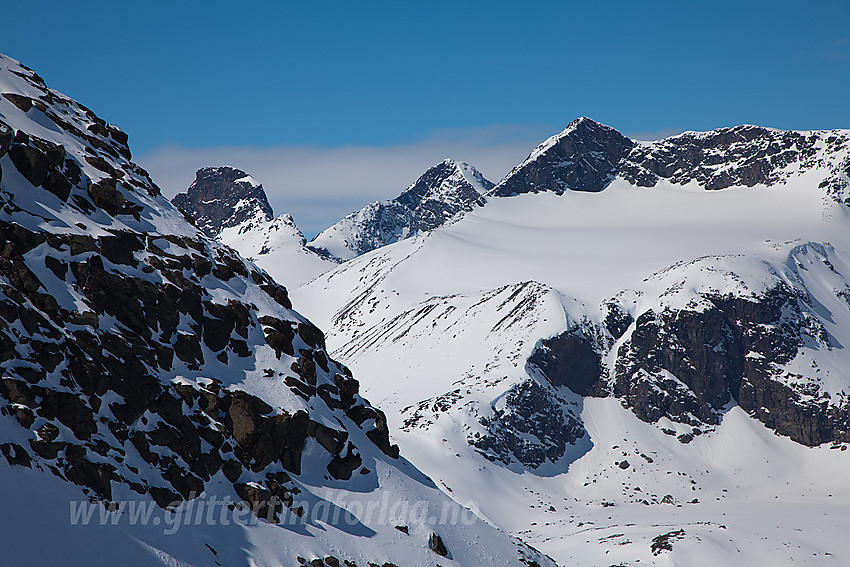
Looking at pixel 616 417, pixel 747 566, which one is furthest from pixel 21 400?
pixel 616 417

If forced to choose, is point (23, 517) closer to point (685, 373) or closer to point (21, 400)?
point (21, 400)

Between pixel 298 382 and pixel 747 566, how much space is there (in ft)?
231

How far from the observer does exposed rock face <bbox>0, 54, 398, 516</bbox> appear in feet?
120

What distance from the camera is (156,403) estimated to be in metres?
41.8

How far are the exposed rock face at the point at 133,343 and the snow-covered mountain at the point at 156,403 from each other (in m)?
0.11

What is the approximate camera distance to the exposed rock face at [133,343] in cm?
3650

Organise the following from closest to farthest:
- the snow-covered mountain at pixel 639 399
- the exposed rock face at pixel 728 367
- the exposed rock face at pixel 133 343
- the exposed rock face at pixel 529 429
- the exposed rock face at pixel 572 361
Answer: the exposed rock face at pixel 133 343 → the snow-covered mountain at pixel 639 399 → the exposed rock face at pixel 529 429 → the exposed rock face at pixel 572 361 → the exposed rock face at pixel 728 367

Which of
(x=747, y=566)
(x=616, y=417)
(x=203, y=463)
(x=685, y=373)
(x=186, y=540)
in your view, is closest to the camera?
(x=186, y=540)

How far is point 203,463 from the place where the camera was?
139 feet

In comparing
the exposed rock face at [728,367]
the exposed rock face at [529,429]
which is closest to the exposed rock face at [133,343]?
the exposed rock face at [529,429]

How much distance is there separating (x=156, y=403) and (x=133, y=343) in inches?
151

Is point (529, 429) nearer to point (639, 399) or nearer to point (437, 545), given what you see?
point (639, 399)

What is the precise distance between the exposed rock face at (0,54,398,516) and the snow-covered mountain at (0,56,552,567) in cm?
11

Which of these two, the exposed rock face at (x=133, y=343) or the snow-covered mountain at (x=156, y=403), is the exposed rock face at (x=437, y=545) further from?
the exposed rock face at (x=133, y=343)
